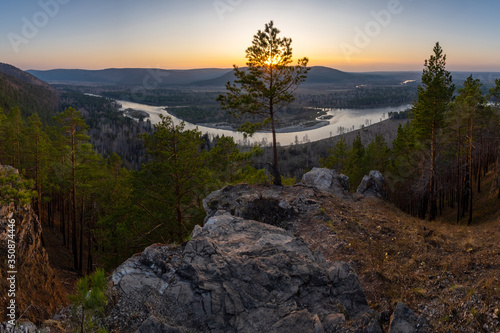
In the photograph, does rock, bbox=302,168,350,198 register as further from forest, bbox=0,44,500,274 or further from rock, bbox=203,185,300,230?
rock, bbox=203,185,300,230

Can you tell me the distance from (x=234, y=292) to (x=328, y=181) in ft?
58.7

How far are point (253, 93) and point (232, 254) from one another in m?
11.6

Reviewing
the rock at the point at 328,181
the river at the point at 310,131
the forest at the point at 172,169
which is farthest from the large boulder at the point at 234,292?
the river at the point at 310,131

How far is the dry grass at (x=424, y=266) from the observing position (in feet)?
24.5

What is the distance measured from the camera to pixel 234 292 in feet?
27.2

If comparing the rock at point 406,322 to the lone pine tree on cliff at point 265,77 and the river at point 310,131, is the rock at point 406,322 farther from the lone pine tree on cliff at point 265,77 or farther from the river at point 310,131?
the river at point 310,131

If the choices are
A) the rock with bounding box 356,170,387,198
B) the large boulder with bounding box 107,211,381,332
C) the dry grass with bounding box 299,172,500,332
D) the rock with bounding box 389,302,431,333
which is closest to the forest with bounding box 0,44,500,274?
the rock with bounding box 356,170,387,198

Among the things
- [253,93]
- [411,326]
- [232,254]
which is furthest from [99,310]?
[253,93]

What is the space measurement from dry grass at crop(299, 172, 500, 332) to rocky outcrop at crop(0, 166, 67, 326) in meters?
11.9

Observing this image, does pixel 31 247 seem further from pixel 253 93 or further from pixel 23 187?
pixel 253 93

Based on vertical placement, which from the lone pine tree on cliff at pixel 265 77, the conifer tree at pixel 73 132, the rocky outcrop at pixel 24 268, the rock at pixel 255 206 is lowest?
the rocky outcrop at pixel 24 268

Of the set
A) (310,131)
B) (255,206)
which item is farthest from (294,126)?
(255,206)

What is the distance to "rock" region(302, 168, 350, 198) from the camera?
23925 mm

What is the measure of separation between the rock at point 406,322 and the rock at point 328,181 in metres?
16.0
